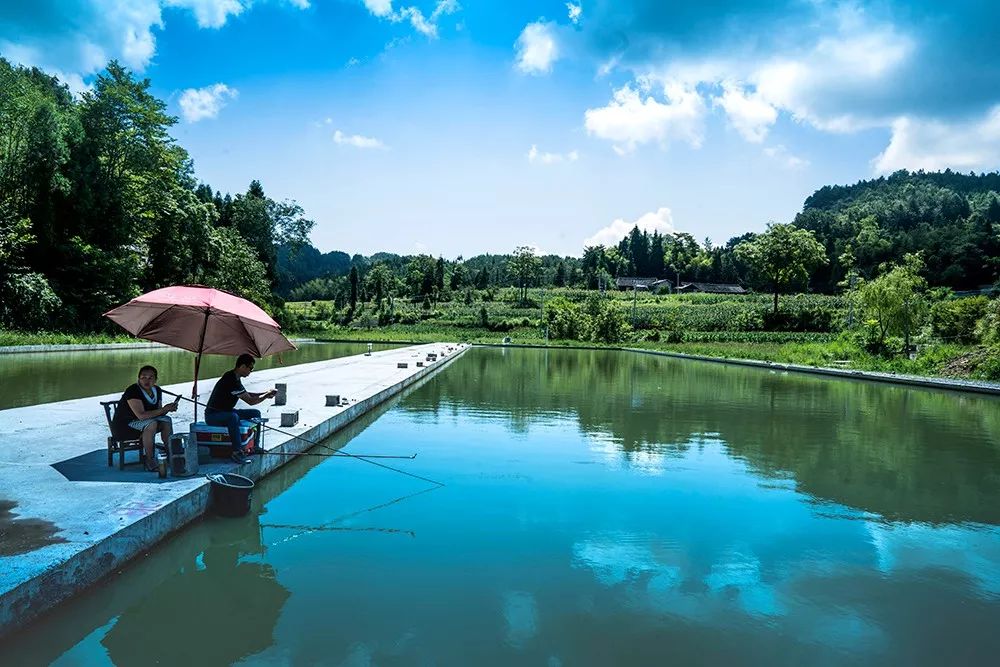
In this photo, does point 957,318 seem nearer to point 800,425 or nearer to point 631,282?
point 800,425

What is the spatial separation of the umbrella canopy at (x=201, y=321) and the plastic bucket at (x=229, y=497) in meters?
1.62

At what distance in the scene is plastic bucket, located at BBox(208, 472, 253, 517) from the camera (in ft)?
20.2

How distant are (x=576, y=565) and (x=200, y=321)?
17.1 feet

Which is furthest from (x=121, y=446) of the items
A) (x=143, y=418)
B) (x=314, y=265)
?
(x=314, y=265)

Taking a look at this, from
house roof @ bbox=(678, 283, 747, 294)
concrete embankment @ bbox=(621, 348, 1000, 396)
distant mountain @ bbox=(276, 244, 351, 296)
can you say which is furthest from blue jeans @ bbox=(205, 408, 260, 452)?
distant mountain @ bbox=(276, 244, 351, 296)

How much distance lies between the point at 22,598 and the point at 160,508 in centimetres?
150

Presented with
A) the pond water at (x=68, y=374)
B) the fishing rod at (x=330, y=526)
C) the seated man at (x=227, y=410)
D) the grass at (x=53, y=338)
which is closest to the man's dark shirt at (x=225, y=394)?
the seated man at (x=227, y=410)

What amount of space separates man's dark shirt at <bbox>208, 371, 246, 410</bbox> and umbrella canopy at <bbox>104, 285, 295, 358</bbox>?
665 mm

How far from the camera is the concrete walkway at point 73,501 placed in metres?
4.07

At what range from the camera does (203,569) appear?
5.09 metres

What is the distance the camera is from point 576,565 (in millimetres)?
5352

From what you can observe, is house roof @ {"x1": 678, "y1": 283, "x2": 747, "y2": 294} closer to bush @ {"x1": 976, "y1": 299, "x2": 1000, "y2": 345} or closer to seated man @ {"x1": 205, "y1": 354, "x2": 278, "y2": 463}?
bush @ {"x1": 976, "y1": 299, "x2": 1000, "y2": 345}

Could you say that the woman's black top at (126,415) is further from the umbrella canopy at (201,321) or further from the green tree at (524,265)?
the green tree at (524,265)

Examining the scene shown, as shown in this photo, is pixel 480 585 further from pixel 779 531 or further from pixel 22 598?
pixel 779 531
